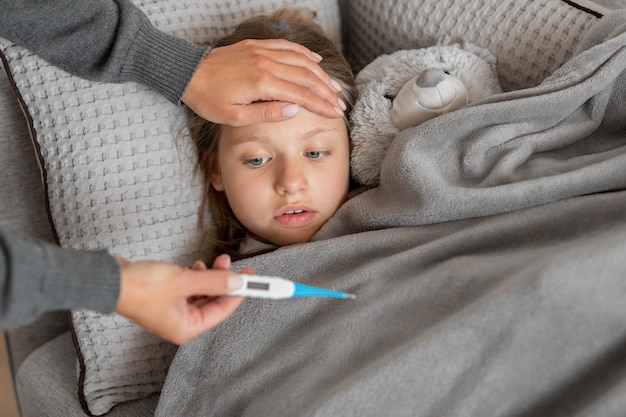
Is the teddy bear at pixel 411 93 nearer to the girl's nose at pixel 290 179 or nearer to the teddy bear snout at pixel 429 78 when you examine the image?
the teddy bear snout at pixel 429 78

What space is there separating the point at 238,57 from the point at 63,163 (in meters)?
0.33

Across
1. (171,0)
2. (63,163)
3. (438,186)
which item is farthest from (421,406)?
(171,0)

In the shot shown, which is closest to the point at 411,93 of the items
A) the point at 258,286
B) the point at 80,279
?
the point at 258,286

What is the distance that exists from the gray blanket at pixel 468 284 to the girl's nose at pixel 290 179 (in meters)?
0.08

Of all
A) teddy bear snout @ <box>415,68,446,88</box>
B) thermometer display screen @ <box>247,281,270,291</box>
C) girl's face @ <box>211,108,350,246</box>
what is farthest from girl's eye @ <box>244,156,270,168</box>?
thermometer display screen @ <box>247,281,270,291</box>

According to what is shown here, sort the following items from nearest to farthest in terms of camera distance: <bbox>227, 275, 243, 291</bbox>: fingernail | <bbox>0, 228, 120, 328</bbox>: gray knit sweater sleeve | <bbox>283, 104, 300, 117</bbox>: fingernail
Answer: <bbox>0, 228, 120, 328</bbox>: gray knit sweater sleeve, <bbox>227, 275, 243, 291</bbox>: fingernail, <bbox>283, 104, 300, 117</bbox>: fingernail

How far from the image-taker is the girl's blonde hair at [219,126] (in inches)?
49.1

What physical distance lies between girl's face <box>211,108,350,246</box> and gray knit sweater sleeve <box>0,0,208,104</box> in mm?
143

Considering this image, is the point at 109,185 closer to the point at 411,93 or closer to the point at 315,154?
the point at 315,154

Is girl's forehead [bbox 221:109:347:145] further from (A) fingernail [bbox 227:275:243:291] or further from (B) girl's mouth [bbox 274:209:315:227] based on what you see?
(A) fingernail [bbox 227:275:243:291]

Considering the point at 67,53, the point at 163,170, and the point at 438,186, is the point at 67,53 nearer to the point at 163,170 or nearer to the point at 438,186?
the point at 163,170

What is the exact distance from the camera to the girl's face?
1.16 meters

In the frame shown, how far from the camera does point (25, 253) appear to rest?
721 mm

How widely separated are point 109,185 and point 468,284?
606 millimetres
